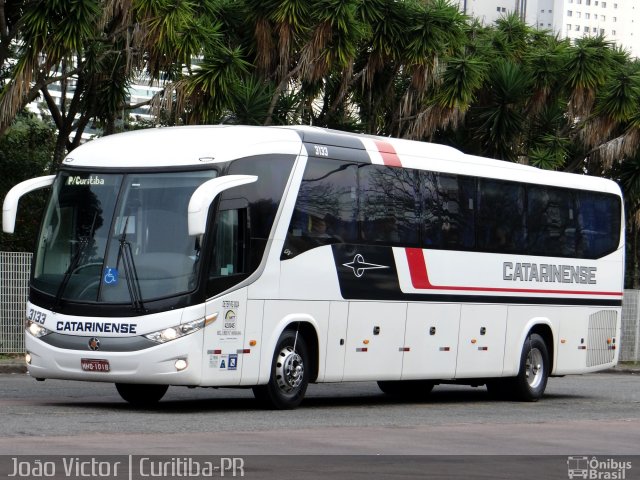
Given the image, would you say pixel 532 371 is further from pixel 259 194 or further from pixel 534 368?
pixel 259 194

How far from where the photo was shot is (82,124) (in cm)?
2827

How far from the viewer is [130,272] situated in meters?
14.3

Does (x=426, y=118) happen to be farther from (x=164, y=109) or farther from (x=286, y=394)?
(x=286, y=394)

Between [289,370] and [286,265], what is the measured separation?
1177 mm

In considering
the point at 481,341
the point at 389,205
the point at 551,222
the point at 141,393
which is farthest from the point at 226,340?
the point at 551,222

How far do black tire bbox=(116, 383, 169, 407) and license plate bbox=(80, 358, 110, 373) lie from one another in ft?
5.67

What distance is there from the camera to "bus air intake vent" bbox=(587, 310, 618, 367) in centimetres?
2102

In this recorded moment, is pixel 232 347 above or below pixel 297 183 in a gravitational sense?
below

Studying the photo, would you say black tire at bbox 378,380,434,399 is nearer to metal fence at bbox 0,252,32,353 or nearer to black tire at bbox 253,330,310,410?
black tire at bbox 253,330,310,410

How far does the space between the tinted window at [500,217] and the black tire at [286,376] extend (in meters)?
3.96

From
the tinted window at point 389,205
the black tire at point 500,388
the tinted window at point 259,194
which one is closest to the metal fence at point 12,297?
the black tire at point 500,388

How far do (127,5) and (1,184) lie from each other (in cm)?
640
